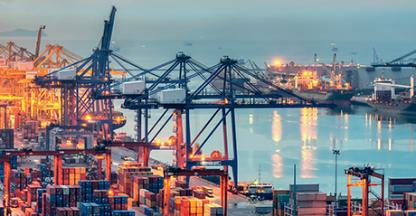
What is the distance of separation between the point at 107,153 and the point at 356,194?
564 cm

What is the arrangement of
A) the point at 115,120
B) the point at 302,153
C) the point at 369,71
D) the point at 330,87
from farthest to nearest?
1. the point at 369,71
2. the point at 330,87
3. the point at 115,120
4. the point at 302,153

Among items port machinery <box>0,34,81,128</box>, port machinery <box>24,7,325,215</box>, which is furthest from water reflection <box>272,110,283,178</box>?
port machinery <box>0,34,81,128</box>

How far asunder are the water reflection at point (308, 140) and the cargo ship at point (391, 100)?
318cm

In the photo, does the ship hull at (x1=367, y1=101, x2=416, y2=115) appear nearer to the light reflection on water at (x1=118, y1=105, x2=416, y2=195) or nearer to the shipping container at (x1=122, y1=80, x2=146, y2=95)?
the light reflection on water at (x1=118, y1=105, x2=416, y2=195)

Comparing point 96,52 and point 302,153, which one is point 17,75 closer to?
point 96,52

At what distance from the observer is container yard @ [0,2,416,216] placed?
2769 centimetres

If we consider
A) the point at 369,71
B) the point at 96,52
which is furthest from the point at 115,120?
the point at 369,71

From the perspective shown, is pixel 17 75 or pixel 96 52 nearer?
pixel 96 52

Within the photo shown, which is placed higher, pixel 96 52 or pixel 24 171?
pixel 96 52

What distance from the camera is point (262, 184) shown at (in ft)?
115

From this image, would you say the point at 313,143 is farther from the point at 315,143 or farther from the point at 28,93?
the point at 28,93

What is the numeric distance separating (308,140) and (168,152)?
524cm

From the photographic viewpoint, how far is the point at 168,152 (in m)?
48.7

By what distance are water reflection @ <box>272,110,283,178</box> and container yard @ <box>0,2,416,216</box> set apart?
55 mm
